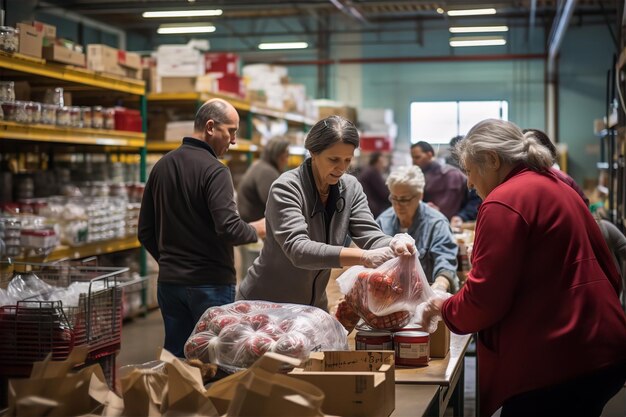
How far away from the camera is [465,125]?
1936cm

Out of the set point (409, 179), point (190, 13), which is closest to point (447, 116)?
point (190, 13)

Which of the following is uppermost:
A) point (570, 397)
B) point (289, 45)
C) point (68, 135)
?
point (289, 45)

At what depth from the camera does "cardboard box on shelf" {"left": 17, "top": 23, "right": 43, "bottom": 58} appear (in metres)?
5.85

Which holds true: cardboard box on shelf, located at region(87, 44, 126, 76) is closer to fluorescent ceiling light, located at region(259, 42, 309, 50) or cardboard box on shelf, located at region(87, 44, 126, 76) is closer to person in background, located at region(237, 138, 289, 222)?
person in background, located at region(237, 138, 289, 222)

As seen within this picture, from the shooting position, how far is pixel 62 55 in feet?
21.4

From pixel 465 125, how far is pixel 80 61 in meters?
13.7

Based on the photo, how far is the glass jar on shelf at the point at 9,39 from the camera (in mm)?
5422

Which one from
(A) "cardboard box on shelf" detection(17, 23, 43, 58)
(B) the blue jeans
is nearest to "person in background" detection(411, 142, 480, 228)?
(A) "cardboard box on shelf" detection(17, 23, 43, 58)

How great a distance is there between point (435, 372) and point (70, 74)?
4.81 m

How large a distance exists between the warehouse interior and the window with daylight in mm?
36

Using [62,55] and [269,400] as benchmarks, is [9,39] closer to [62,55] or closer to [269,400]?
[62,55]

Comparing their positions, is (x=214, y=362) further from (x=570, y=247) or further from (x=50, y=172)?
(x=50, y=172)

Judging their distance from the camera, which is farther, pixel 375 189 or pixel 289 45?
pixel 289 45

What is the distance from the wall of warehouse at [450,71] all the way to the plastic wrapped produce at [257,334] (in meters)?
15.5
